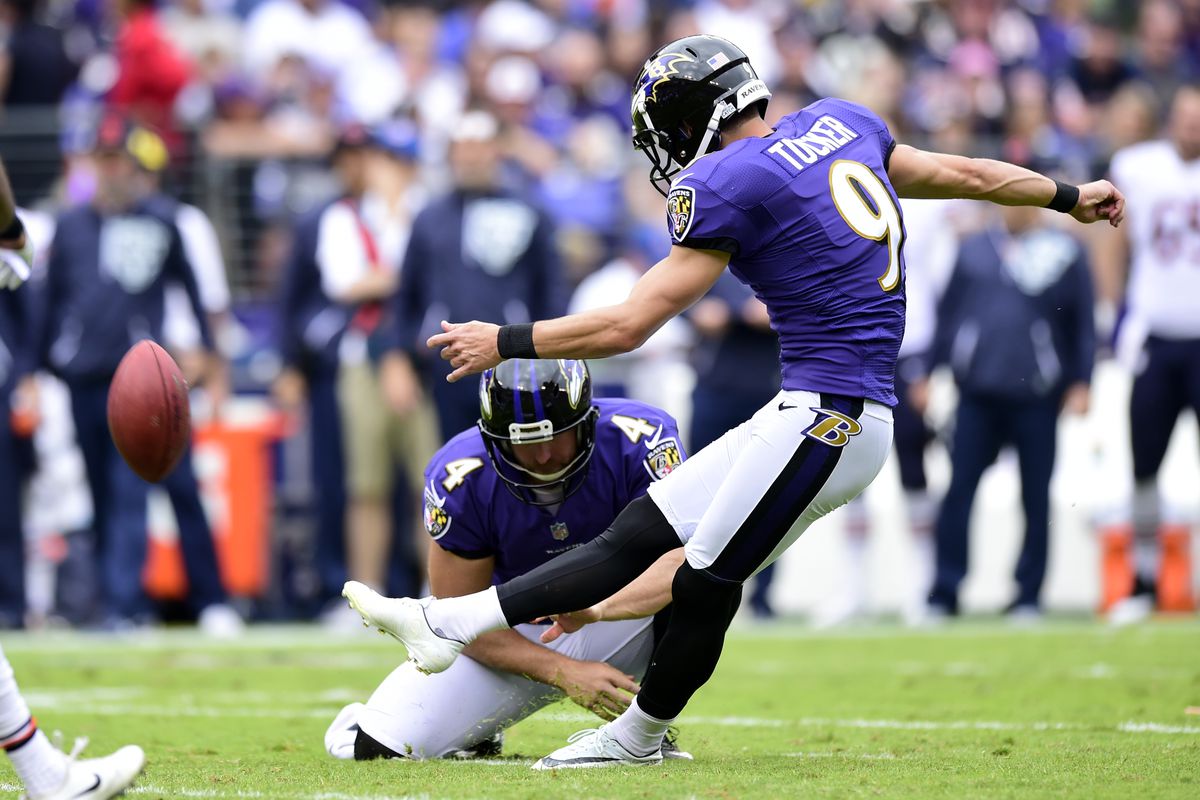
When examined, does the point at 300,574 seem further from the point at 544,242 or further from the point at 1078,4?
the point at 1078,4

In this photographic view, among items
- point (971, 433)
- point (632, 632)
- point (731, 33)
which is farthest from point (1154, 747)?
point (731, 33)

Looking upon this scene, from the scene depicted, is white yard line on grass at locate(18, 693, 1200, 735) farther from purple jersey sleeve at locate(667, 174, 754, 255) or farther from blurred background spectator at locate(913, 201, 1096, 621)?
blurred background spectator at locate(913, 201, 1096, 621)

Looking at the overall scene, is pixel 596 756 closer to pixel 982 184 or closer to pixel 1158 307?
pixel 982 184

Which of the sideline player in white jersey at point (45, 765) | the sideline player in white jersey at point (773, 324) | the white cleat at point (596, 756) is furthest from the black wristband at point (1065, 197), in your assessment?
the sideline player in white jersey at point (45, 765)

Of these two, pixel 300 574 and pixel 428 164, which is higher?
pixel 428 164

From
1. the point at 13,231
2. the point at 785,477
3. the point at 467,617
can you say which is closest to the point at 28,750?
the point at 467,617

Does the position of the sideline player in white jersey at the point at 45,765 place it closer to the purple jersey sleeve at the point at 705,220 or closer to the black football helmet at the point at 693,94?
the purple jersey sleeve at the point at 705,220

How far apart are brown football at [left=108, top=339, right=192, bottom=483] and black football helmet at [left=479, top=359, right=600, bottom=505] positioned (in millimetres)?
976

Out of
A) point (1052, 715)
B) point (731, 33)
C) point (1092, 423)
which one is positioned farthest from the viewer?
point (731, 33)

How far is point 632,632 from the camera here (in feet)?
17.3

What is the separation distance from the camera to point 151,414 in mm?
5395

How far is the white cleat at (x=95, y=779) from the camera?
13.0 ft

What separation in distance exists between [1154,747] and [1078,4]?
11317mm

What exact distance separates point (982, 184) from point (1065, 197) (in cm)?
25
